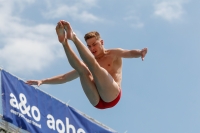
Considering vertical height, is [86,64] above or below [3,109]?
below

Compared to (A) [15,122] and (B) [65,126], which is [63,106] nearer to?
(B) [65,126]

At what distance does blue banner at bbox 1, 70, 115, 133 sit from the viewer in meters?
15.5

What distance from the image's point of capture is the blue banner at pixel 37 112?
50.8ft

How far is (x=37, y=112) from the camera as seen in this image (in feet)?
53.4

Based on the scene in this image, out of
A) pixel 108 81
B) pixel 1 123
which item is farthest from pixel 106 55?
pixel 1 123

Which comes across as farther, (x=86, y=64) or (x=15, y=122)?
(x=15, y=122)

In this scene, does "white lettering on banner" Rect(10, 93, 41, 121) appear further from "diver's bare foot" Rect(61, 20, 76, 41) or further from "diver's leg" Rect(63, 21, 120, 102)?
"diver's bare foot" Rect(61, 20, 76, 41)

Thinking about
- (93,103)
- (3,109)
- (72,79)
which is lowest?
(93,103)

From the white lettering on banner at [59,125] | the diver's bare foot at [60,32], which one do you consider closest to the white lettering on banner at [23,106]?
the white lettering on banner at [59,125]

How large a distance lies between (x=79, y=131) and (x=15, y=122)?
7.88 ft

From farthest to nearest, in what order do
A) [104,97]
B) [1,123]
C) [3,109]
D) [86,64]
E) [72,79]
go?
[1,123] < [3,109] < [72,79] < [104,97] < [86,64]

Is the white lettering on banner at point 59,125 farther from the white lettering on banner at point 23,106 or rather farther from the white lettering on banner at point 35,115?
the white lettering on banner at point 23,106

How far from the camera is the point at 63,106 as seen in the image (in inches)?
677

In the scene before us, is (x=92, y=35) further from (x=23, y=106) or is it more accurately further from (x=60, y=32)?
(x=23, y=106)
